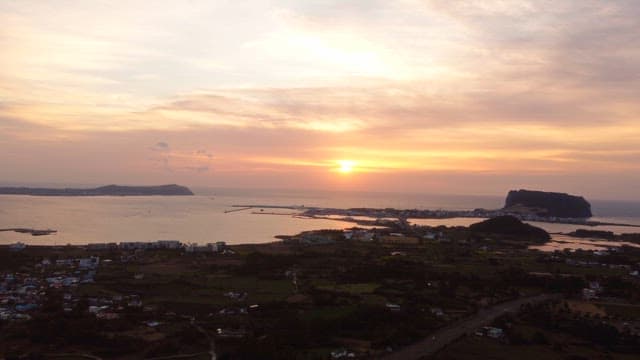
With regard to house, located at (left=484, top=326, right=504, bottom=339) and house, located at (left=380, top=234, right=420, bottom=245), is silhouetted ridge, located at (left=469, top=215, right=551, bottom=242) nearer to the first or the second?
house, located at (left=380, top=234, right=420, bottom=245)

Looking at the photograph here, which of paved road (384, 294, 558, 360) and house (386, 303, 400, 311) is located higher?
house (386, 303, 400, 311)

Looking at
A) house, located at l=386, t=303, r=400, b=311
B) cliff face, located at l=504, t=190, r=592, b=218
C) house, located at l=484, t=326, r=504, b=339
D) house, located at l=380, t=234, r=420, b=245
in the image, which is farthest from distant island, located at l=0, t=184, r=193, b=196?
house, located at l=484, t=326, r=504, b=339

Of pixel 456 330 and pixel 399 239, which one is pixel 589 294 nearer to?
pixel 456 330

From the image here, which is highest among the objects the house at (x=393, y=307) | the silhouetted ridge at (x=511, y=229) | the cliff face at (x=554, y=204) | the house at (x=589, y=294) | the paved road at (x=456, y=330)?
the cliff face at (x=554, y=204)

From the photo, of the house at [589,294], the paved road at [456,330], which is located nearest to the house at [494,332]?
the paved road at [456,330]

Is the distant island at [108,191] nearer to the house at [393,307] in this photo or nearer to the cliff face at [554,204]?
the cliff face at [554,204]

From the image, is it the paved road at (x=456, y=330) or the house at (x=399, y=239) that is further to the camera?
the house at (x=399, y=239)

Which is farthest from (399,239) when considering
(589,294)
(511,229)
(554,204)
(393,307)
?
(554,204)
